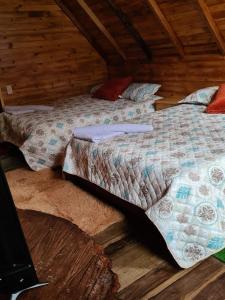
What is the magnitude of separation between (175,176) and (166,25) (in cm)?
231

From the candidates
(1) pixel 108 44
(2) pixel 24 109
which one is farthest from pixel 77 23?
(2) pixel 24 109

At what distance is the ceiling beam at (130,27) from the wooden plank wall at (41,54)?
1160mm

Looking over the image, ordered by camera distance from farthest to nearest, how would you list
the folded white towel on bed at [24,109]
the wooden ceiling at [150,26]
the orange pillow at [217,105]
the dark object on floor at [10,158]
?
the folded white towel on bed at [24,109] < the dark object on floor at [10,158] < the wooden ceiling at [150,26] < the orange pillow at [217,105]

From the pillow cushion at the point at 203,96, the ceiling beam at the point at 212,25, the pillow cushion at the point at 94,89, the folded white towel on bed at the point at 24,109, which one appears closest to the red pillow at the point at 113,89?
the pillow cushion at the point at 94,89

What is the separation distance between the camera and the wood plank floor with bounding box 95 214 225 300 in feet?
5.35

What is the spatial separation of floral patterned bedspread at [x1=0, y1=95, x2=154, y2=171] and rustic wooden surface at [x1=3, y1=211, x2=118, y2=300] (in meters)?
2.03

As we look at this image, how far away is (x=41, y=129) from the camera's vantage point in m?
3.38

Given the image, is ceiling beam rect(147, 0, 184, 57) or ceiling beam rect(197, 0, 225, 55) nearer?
ceiling beam rect(197, 0, 225, 55)

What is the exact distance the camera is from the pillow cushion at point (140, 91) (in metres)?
4.18

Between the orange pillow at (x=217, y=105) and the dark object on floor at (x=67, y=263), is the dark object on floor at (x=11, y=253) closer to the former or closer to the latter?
the dark object on floor at (x=67, y=263)

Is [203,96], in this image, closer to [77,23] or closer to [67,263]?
[77,23]

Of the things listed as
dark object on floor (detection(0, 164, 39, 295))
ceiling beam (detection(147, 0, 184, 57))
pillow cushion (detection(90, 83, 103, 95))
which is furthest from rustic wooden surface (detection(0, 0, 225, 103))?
dark object on floor (detection(0, 164, 39, 295))

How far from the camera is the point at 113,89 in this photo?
4.46m

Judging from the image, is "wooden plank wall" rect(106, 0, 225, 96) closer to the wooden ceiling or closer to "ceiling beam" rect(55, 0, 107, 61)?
the wooden ceiling
